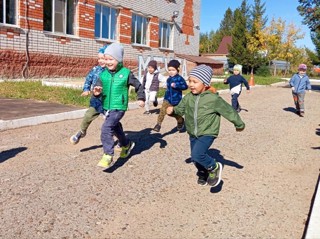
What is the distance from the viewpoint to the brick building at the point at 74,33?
47.8ft

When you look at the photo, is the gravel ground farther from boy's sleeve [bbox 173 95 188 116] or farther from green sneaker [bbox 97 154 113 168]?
boy's sleeve [bbox 173 95 188 116]

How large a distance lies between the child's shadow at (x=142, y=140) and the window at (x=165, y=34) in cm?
1838

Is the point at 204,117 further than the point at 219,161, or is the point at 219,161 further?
the point at 219,161

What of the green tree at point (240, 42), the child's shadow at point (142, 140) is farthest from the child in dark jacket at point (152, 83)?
the green tree at point (240, 42)

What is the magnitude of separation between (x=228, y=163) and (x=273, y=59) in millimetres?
46329

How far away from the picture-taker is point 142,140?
6840 millimetres

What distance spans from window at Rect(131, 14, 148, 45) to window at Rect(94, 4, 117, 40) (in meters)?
1.87

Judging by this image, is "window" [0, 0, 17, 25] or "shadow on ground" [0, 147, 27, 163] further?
"window" [0, 0, 17, 25]

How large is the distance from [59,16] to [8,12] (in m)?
2.77

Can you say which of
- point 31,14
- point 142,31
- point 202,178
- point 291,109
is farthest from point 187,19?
point 202,178

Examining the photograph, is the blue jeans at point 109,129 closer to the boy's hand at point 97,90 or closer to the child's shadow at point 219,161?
the boy's hand at point 97,90

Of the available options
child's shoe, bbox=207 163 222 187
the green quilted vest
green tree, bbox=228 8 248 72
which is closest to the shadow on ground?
the green quilted vest

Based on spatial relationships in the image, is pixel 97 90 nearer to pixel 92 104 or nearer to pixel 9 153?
pixel 92 104

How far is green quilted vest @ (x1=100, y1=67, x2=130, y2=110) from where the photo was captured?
478cm
